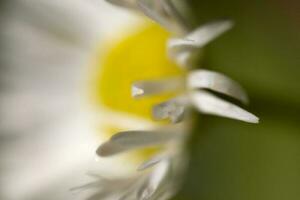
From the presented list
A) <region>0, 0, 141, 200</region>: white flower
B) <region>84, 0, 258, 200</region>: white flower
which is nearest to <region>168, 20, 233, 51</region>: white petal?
<region>84, 0, 258, 200</region>: white flower

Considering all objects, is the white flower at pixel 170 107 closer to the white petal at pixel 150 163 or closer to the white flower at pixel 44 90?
the white petal at pixel 150 163

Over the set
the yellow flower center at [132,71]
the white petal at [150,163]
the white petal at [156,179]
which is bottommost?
the white petal at [156,179]

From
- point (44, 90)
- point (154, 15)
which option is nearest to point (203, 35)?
point (154, 15)

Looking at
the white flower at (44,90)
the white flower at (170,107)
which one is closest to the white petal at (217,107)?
the white flower at (170,107)

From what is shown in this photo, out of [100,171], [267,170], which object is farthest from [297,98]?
[100,171]

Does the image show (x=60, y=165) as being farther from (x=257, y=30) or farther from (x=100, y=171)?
(x=257, y=30)

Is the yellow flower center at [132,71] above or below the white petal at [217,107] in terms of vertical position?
above

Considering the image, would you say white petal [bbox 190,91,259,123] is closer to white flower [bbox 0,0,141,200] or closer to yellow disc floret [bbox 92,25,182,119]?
yellow disc floret [bbox 92,25,182,119]

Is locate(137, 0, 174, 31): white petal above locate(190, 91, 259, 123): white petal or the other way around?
above

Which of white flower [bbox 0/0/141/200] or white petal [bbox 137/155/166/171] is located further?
white flower [bbox 0/0/141/200]
